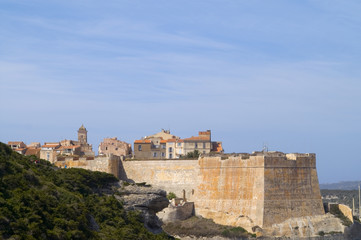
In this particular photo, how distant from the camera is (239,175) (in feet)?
175

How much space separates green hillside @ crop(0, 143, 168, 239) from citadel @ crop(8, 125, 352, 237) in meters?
18.0

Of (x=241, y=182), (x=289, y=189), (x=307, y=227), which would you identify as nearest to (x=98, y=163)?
(x=241, y=182)

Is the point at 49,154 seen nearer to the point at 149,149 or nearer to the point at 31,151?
the point at 31,151

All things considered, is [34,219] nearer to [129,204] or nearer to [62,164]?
[129,204]

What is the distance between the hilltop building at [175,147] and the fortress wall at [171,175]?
8740mm

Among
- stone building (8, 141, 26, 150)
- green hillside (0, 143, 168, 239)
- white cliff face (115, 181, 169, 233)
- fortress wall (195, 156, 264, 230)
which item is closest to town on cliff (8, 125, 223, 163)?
stone building (8, 141, 26, 150)

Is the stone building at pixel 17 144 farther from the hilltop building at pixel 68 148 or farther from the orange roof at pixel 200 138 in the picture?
the orange roof at pixel 200 138

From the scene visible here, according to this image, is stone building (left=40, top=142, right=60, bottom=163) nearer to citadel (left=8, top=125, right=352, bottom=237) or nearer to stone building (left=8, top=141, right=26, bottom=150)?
citadel (left=8, top=125, right=352, bottom=237)

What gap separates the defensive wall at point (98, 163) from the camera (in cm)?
5748

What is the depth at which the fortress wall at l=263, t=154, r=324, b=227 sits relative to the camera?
5159cm

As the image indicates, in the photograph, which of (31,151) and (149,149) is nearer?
(149,149)

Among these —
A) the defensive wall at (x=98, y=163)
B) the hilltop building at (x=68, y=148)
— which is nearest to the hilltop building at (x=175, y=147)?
the hilltop building at (x=68, y=148)

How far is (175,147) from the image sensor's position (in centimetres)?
6831

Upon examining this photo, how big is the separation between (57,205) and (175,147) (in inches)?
1618
